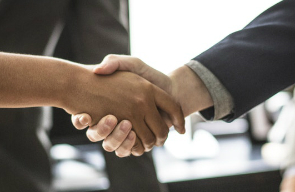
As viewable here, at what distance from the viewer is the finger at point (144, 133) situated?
968 millimetres

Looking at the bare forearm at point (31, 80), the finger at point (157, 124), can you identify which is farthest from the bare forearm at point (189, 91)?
the bare forearm at point (31, 80)

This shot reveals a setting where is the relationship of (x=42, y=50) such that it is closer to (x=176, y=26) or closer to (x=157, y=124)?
(x=157, y=124)

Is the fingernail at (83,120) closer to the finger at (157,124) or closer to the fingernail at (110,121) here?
the fingernail at (110,121)

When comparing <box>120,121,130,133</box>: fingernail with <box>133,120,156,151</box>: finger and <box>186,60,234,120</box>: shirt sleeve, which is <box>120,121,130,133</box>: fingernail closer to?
<box>133,120,156,151</box>: finger

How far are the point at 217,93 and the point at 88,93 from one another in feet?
1.10

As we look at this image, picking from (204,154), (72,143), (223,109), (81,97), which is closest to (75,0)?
(81,97)

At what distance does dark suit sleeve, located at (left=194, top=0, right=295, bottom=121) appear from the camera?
1008mm

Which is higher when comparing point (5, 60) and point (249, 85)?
point (5, 60)

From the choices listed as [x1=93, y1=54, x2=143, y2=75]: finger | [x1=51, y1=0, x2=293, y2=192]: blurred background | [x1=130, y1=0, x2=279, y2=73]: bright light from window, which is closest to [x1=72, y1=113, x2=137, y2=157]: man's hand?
[x1=93, y1=54, x2=143, y2=75]: finger

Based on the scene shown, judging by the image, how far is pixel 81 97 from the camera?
3.03 feet

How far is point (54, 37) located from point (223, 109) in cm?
54

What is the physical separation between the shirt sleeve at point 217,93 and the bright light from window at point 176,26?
86 centimetres

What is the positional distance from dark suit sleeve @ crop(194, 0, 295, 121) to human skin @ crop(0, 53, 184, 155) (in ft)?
0.49

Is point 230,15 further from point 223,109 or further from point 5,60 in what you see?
point 5,60
